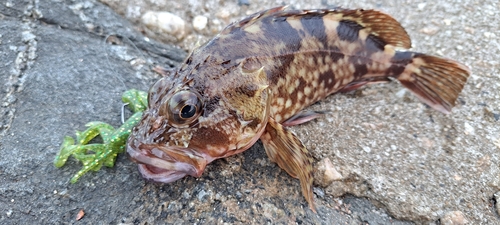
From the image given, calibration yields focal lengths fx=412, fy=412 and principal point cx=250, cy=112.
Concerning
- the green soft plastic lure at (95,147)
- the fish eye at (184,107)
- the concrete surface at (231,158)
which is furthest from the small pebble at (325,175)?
the green soft plastic lure at (95,147)

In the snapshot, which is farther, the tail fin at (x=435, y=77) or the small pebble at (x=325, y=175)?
the tail fin at (x=435, y=77)

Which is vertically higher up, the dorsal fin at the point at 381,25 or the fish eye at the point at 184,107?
the fish eye at the point at 184,107

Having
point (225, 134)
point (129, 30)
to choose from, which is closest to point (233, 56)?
point (225, 134)

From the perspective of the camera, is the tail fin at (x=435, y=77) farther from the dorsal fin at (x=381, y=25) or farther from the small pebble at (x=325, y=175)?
the small pebble at (x=325, y=175)

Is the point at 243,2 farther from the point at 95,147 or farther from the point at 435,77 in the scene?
the point at 95,147

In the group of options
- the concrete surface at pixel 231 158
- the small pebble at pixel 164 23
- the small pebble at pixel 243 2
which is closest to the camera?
the concrete surface at pixel 231 158

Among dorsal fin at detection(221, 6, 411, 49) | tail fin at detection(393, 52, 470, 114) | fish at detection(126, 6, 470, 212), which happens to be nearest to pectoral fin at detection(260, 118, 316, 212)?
fish at detection(126, 6, 470, 212)

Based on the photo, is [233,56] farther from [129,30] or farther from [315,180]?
[129,30]
